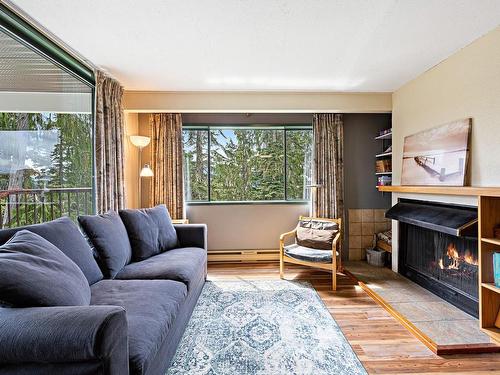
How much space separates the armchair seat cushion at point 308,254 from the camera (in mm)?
3357

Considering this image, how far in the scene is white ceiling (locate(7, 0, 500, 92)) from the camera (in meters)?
1.92

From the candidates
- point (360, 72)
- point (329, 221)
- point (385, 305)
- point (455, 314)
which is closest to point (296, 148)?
point (329, 221)

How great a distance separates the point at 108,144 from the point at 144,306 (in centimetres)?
210

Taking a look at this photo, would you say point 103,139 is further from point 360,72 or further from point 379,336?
point 379,336

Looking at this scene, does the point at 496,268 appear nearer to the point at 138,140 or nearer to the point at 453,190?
the point at 453,190

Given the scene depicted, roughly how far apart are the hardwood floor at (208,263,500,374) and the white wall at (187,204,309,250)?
1.12 metres

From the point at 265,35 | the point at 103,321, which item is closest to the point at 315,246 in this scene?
the point at 265,35

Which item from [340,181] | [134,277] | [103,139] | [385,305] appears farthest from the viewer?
[340,181]

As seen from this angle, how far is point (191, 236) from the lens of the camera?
3.31 m

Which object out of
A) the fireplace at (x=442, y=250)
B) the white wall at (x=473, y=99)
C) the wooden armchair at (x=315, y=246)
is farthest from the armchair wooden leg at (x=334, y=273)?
the white wall at (x=473, y=99)

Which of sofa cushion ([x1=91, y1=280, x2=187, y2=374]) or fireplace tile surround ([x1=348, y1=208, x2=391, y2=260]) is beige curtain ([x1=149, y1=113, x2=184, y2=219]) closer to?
sofa cushion ([x1=91, y1=280, x2=187, y2=374])

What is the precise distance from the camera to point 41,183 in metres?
2.40

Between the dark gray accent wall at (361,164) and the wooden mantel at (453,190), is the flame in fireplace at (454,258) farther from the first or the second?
the dark gray accent wall at (361,164)

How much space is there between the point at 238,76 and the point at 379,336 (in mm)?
2899
